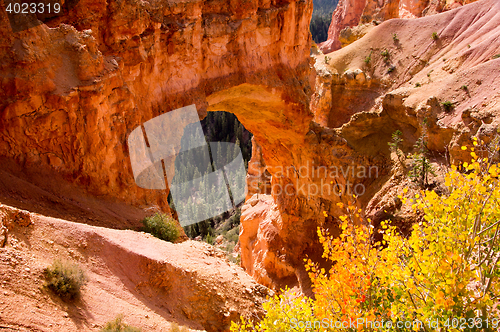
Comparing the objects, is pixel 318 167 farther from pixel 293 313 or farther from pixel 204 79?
pixel 293 313

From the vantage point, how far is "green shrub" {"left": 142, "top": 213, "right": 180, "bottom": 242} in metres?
9.52

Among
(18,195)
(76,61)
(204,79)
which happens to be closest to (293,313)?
(18,195)

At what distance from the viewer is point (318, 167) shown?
17625 mm

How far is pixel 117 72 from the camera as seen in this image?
32.3ft

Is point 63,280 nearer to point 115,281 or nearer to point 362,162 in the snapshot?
point 115,281

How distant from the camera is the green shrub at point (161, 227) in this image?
9.52m

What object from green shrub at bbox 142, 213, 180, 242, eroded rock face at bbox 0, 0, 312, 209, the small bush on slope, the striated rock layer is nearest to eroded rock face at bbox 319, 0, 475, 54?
the striated rock layer

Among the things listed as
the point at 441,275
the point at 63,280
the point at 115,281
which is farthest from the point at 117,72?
the point at 441,275

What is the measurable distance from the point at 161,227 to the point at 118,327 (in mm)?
4302

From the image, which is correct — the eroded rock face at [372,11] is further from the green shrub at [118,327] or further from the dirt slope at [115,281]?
the green shrub at [118,327]

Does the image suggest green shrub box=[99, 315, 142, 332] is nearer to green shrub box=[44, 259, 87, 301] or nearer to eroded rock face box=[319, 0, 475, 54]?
green shrub box=[44, 259, 87, 301]

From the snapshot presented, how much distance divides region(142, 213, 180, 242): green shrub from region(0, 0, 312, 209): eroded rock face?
1208 millimetres

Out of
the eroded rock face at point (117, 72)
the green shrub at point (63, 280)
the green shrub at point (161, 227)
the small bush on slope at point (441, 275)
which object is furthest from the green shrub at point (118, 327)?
the eroded rock face at point (117, 72)

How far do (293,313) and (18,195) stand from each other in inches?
250
